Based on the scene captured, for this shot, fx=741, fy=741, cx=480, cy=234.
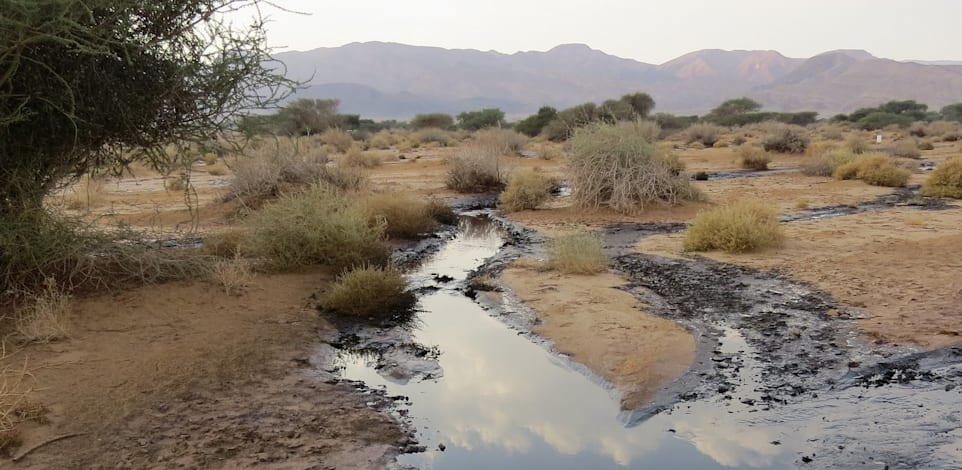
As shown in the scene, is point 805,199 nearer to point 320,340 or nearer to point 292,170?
point 292,170

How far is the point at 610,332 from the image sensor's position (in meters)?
7.50

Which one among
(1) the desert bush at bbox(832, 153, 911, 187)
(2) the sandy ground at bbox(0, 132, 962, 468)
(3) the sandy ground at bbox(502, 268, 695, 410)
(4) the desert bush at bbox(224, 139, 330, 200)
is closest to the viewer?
(2) the sandy ground at bbox(0, 132, 962, 468)

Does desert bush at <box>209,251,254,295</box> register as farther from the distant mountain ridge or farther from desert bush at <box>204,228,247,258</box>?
the distant mountain ridge

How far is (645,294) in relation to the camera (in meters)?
9.02

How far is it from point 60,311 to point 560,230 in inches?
352

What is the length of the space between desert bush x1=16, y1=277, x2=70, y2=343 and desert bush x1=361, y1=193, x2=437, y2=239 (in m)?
6.26

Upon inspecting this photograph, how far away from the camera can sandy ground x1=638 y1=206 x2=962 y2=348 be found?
24.5 feet

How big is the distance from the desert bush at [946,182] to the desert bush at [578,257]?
1079 centimetres

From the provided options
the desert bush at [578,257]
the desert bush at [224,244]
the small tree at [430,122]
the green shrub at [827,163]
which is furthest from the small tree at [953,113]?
the desert bush at [224,244]

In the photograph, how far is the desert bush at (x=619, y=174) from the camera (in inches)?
619

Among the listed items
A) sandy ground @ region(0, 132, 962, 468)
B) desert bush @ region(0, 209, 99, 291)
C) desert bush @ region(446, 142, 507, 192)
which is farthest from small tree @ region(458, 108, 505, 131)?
desert bush @ region(0, 209, 99, 291)

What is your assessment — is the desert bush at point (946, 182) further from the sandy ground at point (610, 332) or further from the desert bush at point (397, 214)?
the desert bush at point (397, 214)

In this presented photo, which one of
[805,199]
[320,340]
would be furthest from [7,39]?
[805,199]

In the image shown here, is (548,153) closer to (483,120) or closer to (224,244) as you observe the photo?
(224,244)
